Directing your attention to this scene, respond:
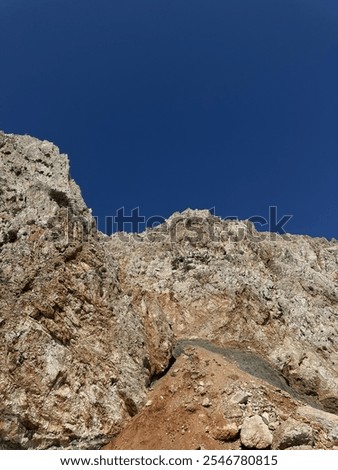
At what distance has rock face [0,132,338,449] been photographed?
1636 cm

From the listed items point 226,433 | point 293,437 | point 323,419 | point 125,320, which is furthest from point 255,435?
point 125,320

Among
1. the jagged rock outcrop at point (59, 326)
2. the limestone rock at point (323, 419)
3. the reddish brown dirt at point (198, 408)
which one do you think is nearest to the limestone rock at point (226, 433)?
the reddish brown dirt at point (198, 408)

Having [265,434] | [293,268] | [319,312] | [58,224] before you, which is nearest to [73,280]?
[58,224]

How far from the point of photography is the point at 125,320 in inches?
816

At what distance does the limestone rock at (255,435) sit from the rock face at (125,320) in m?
0.22

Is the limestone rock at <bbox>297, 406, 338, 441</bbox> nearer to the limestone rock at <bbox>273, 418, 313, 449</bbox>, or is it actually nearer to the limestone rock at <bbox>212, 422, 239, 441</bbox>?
the limestone rock at <bbox>273, 418, 313, 449</bbox>

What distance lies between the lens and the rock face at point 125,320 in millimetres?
16359

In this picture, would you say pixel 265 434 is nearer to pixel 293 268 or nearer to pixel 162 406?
pixel 162 406

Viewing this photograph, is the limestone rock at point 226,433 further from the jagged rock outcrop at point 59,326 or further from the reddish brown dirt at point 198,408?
the jagged rock outcrop at point 59,326

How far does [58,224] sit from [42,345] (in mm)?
6556

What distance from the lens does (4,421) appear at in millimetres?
15148

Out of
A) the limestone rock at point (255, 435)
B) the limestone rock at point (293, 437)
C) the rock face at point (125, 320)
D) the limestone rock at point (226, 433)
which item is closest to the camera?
the limestone rock at point (293, 437)

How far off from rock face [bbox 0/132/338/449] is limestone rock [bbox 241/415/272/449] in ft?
0.72

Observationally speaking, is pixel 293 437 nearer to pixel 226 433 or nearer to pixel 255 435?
pixel 255 435
